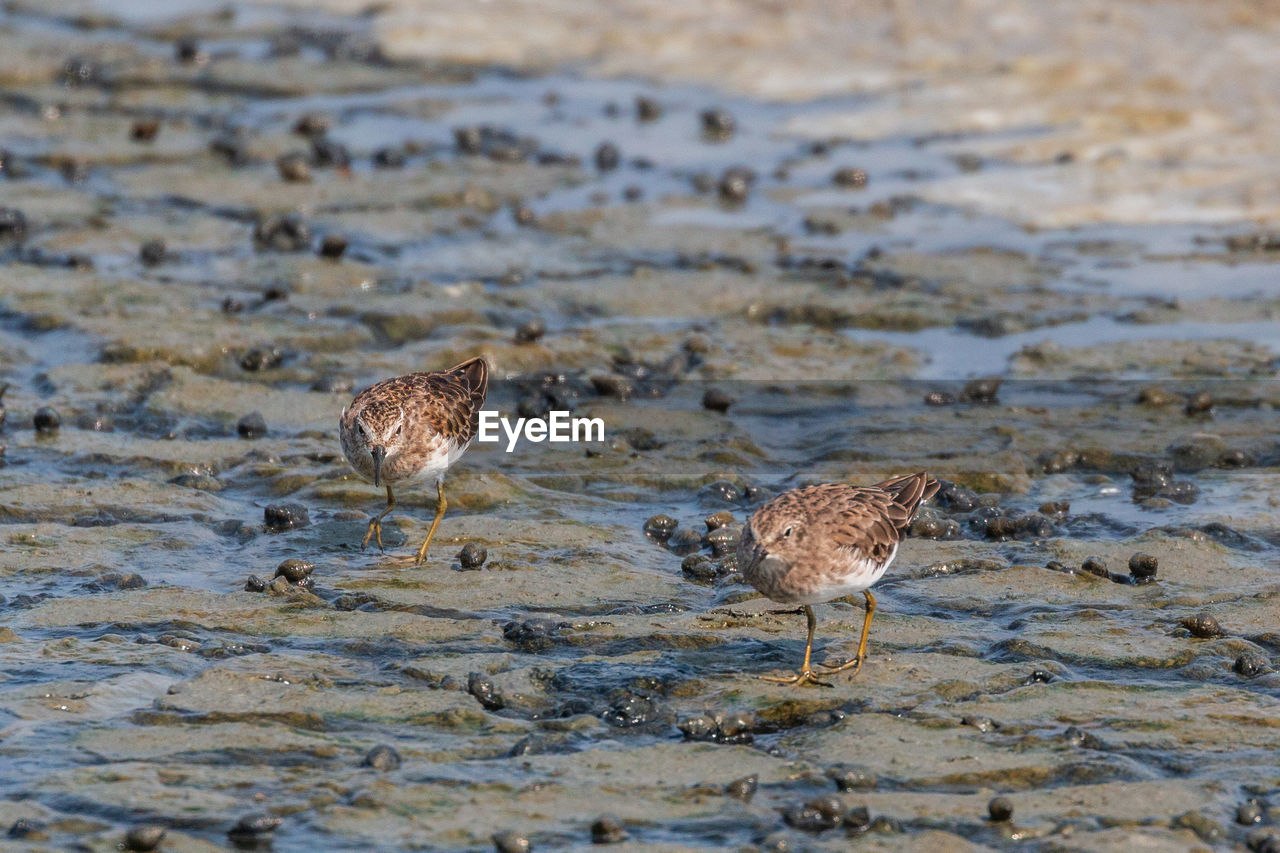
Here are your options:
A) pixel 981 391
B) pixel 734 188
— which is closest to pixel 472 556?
pixel 981 391

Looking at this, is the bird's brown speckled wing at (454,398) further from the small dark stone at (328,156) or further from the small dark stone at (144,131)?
the small dark stone at (144,131)

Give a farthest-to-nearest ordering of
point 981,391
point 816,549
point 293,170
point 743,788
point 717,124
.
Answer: point 717,124
point 293,170
point 981,391
point 816,549
point 743,788

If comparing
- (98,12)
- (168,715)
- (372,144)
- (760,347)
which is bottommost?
(168,715)

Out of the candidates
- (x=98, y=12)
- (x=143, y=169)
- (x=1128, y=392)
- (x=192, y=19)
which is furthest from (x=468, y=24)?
(x=1128, y=392)

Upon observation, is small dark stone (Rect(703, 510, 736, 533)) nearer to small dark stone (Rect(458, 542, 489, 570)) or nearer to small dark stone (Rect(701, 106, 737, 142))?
small dark stone (Rect(458, 542, 489, 570))

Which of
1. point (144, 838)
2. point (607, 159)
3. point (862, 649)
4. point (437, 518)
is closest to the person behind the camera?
point (144, 838)

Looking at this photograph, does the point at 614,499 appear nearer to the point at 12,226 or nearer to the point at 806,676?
the point at 806,676

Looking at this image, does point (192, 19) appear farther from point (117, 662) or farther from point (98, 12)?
point (117, 662)

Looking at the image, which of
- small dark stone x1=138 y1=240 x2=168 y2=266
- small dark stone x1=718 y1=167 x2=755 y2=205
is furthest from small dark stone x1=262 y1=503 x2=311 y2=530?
small dark stone x1=718 y1=167 x2=755 y2=205
